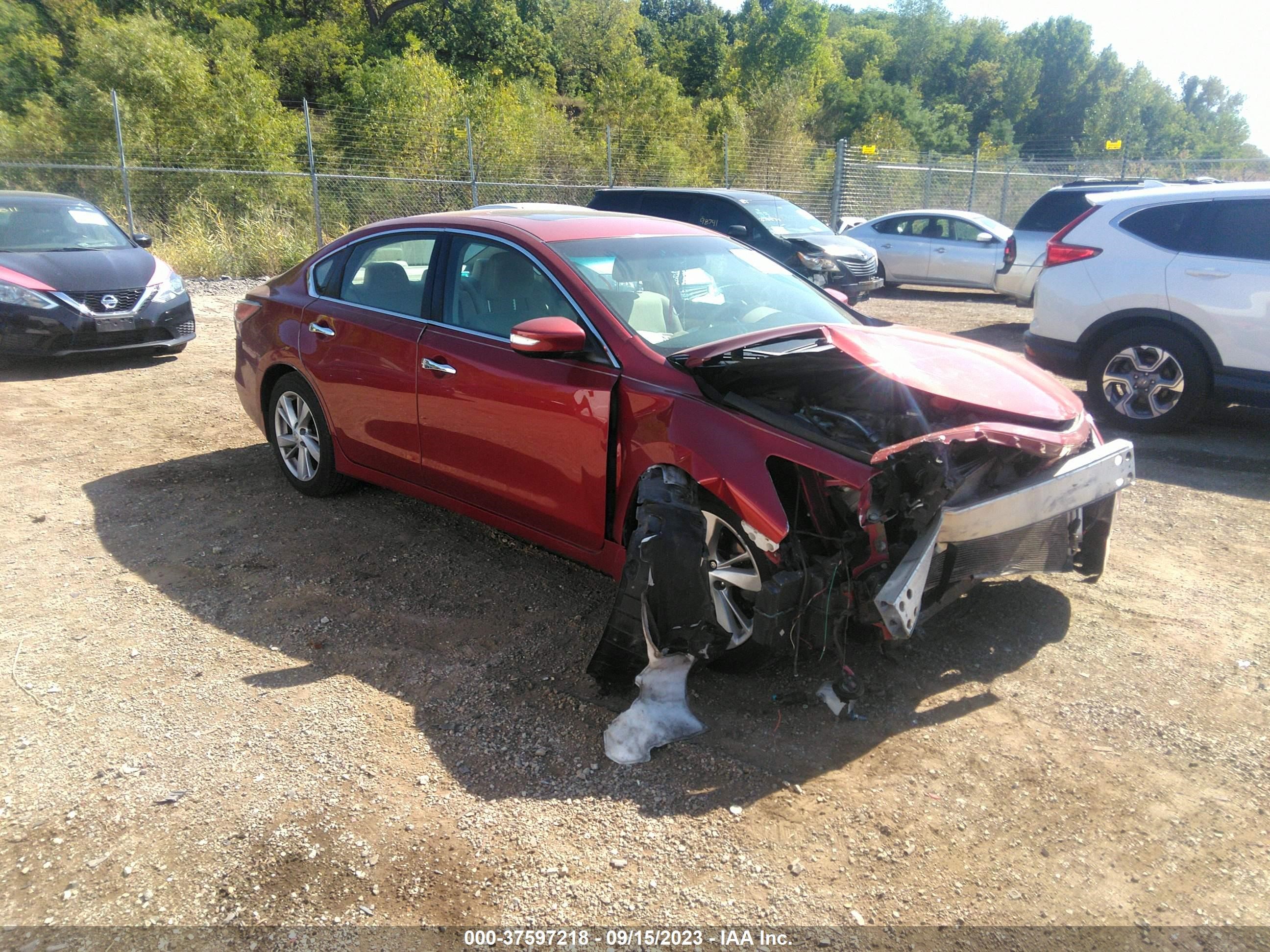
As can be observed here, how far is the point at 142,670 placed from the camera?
3582 millimetres

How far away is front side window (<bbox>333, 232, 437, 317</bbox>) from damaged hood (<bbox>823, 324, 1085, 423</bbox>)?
2.13 metres

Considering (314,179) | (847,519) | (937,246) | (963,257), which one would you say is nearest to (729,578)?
(847,519)

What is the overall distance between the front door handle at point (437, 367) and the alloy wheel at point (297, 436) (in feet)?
3.85

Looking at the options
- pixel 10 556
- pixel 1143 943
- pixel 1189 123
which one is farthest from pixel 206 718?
pixel 1189 123

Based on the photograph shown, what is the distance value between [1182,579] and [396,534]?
402cm

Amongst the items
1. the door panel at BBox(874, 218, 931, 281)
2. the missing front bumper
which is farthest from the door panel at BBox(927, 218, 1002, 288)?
the missing front bumper

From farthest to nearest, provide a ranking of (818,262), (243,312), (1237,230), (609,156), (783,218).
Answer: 1. (609,156)
2. (783,218)
3. (818,262)
4. (1237,230)
5. (243,312)

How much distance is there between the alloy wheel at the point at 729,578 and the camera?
3.25m

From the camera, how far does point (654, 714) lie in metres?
3.15

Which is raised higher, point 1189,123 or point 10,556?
point 1189,123

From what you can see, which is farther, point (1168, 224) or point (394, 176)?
point (394, 176)

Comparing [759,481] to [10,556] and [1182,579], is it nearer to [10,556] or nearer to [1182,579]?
[1182,579]

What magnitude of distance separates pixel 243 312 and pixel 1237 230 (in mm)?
6825

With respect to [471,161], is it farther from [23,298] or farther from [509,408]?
[509,408]
